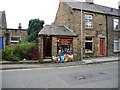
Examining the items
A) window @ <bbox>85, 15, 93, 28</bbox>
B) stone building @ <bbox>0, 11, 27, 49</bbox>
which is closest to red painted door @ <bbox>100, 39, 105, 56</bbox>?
window @ <bbox>85, 15, 93, 28</bbox>

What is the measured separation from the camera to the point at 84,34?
1368 cm

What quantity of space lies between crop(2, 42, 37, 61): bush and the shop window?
3.06m

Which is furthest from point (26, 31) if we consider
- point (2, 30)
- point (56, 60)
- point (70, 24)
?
point (56, 60)

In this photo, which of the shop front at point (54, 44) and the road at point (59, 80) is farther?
the shop front at point (54, 44)

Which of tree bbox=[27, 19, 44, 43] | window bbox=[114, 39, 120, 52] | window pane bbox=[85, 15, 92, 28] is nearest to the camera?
window pane bbox=[85, 15, 92, 28]

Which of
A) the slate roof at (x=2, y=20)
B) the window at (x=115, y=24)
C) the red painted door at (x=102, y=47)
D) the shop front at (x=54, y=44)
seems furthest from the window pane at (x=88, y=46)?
the slate roof at (x=2, y=20)

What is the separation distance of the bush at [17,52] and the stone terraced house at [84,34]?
5.86 ft

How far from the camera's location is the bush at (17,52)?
35.3 feet

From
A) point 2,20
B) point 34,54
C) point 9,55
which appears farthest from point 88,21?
point 2,20

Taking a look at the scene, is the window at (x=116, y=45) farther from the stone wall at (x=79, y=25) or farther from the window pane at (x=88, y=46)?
the window pane at (x=88, y=46)

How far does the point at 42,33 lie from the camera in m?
11.2

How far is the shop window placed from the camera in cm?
1191

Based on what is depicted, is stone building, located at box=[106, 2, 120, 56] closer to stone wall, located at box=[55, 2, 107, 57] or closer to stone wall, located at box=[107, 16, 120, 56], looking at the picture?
A: stone wall, located at box=[107, 16, 120, 56]

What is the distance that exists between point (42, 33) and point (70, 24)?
4.96 m
